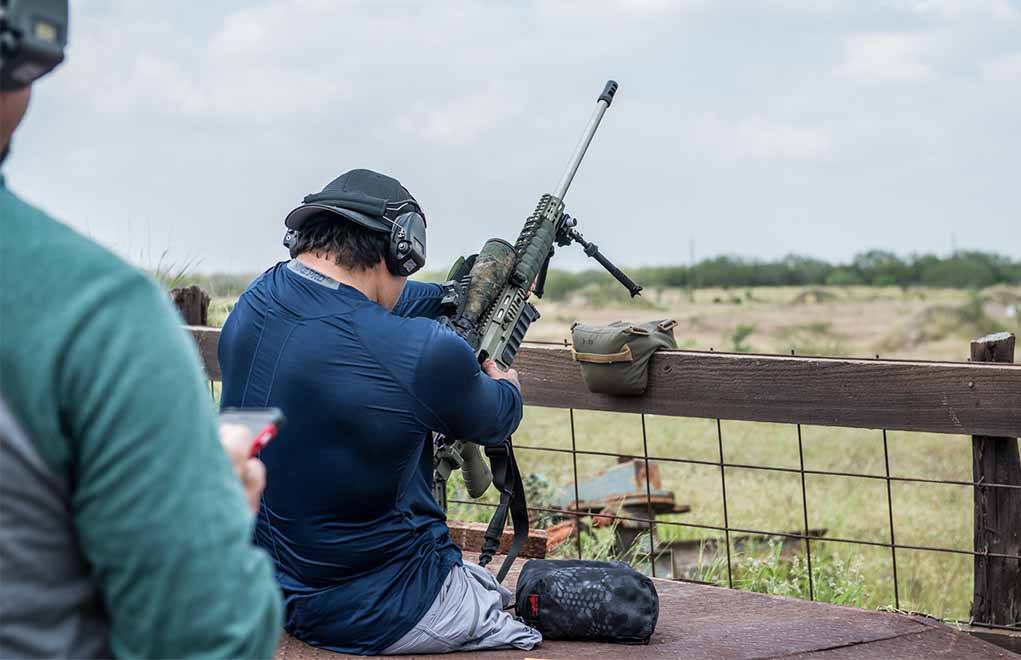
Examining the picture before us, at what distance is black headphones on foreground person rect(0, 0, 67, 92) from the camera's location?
120 centimetres

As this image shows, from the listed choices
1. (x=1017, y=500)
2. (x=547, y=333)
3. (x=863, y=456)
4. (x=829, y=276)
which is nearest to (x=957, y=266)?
(x=829, y=276)

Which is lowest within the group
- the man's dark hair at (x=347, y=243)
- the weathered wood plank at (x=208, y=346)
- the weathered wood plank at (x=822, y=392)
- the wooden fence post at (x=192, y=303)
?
the weathered wood plank at (x=822, y=392)

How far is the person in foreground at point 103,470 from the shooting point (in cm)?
113

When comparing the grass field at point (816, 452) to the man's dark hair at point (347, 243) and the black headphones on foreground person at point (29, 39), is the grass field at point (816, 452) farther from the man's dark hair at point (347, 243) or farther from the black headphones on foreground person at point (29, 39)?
the black headphones on foreground person at point (29, 39)

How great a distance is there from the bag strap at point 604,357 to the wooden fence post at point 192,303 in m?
2.04

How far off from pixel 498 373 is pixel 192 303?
2494 mm

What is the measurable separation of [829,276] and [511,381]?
25.6m

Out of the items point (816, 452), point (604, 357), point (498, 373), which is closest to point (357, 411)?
point (498, 373)

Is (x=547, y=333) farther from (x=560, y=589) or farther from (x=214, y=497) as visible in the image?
(x=214, y=497)

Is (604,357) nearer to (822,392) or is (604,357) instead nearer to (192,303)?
(822,392)

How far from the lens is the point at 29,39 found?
47.3 inches

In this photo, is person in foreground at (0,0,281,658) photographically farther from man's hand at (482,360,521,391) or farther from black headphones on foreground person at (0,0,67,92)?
man's hand at (482,360,521,391)

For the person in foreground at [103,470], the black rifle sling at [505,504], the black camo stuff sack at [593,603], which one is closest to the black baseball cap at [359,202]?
the black rifle sling at [505,504]

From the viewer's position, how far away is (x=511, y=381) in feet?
11.0
